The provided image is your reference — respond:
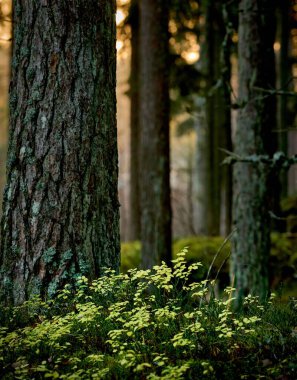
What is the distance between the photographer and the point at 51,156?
343cm

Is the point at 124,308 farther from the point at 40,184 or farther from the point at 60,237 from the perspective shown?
the point at 40,184

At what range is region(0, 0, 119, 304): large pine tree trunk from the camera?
11.2 feet

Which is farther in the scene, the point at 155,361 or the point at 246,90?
the point at 246,90

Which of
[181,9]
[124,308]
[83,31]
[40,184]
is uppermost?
[181,9]

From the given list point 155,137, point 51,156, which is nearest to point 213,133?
point 155,137

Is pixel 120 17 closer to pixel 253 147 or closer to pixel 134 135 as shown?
pixel 134 135

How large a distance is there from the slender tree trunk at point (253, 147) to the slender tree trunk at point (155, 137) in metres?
1.70

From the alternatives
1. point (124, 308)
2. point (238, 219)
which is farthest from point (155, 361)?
point (238, 219)

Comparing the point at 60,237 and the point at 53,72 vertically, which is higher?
the point at 53,72

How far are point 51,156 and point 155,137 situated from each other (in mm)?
4156

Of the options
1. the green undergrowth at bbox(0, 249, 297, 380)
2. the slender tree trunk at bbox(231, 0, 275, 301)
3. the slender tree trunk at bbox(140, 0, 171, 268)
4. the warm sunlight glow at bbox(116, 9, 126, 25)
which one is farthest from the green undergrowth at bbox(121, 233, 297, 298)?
the warm sunlight glow at bbox(116, 9, 126, 25)

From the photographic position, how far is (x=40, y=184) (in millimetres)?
3424

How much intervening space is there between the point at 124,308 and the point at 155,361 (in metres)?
0.59

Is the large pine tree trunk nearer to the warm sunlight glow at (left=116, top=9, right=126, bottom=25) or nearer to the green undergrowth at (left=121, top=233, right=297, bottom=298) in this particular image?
the green undergrowth at (left=121, top=233, right=297, bottom=298)
